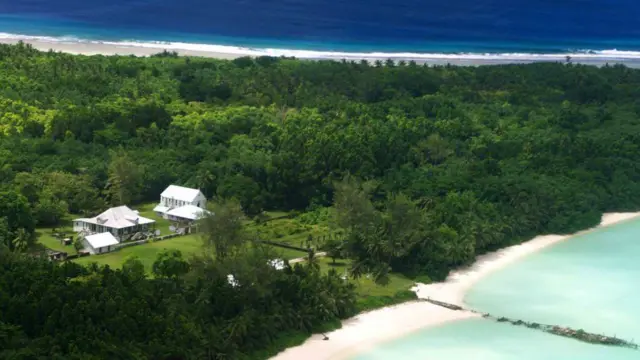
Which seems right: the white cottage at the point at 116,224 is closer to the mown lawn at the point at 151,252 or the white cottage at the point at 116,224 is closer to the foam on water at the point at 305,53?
the mown lawn at the point at 151,252

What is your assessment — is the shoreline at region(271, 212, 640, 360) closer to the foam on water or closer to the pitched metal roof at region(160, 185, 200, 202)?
the pitched metal roof at region(160, 185, 200, 202)

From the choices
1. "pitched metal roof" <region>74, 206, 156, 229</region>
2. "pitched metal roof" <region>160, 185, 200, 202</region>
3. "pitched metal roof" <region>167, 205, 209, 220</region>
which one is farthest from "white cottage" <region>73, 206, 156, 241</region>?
"pitched metal roof" <region>160, 185, 200, 202</region>

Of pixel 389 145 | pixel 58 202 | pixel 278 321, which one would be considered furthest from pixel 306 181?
pixel 278 321

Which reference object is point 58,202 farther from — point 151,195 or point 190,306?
point 190,306

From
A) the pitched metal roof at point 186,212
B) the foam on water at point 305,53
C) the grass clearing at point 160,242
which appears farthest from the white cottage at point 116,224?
the foam on water at point 305,53

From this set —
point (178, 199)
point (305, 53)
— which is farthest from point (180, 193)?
point (305, 53)

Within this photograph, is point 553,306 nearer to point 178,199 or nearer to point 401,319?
point 401,319
